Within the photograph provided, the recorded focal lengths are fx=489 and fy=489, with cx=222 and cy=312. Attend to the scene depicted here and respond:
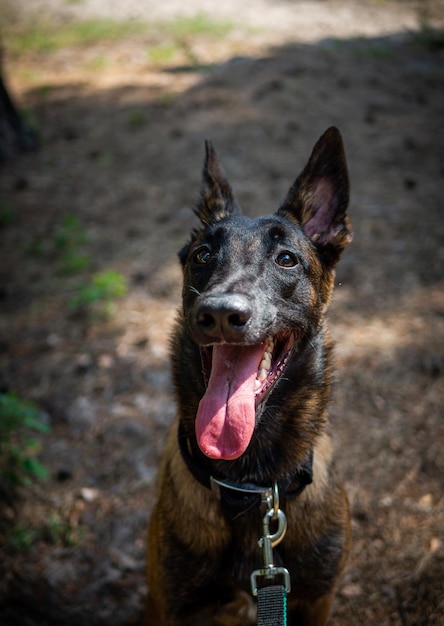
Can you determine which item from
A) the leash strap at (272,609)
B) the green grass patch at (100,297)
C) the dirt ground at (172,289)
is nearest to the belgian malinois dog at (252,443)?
the leash strap at (272,609)

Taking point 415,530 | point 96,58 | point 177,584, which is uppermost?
point 96,58

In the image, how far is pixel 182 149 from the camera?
7426mm

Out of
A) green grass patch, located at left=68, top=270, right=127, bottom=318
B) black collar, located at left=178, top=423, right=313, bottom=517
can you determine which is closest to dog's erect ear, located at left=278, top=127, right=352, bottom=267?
black collar, located at left=178, top=423, right=313, bottom=517

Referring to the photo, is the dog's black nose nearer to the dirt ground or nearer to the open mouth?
the open mouth

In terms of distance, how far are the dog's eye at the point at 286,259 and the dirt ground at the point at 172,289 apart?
182 cm

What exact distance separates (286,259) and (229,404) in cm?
83

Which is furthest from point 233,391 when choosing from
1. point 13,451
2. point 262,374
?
point 13,451

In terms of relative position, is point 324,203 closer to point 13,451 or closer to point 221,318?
point 221,318

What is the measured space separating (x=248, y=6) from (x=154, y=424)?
44.0 ft

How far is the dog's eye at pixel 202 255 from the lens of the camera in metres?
2.55

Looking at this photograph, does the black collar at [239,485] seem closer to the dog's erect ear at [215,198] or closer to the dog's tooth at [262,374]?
the dog's tooth at [262,374]

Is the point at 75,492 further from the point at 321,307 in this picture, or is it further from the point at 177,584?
the point at 321,307

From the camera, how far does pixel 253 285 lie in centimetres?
227

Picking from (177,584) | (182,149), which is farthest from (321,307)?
(182,149)
